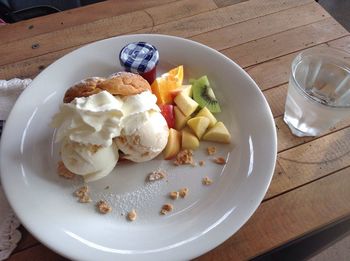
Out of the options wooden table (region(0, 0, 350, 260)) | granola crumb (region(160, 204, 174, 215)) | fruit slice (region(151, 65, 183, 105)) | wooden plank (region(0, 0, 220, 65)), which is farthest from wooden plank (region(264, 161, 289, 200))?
wooden plank (region(0, 0, 220, 65))

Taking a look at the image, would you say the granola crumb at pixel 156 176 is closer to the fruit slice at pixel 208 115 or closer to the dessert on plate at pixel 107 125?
the dessert on plate at pixel 107 125

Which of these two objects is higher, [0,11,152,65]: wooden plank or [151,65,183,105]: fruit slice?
[0,11,152,65]: wooden plank

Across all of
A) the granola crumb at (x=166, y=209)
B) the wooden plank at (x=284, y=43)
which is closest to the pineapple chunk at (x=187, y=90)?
the wooden plank at (x=284, y=43)

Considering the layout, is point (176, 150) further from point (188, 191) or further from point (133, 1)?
point (133, 1)

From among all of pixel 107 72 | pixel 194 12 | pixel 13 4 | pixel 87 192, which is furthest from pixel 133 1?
pixel 87 192

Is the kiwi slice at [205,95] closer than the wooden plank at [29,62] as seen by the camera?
Yes

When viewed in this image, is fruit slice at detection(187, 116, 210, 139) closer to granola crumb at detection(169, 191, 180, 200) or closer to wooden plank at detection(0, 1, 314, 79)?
granola crumb at detection(169, 191, 180, 200)
